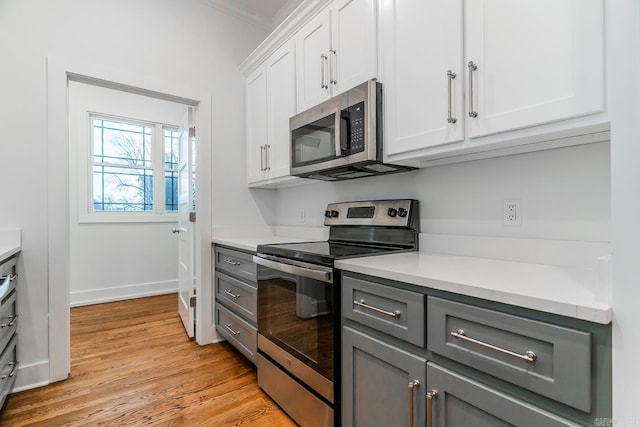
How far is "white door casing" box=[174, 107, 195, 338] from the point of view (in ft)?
8.62

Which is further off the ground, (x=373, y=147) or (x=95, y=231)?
(x=373, y=147)

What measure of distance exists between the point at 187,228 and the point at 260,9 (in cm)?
203

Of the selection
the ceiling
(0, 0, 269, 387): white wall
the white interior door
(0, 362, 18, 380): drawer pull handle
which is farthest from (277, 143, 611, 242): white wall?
(0, 362, 18, 380): drawer pull handle

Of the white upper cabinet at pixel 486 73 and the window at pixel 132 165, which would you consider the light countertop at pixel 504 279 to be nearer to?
the white upper cabinet at pixel 486 73

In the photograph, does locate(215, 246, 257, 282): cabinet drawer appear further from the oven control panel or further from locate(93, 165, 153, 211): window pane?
locate(93, 165, 153, 211): window pane

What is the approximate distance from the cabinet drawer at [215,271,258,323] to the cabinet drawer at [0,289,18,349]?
1194mm

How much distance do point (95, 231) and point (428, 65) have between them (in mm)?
4101

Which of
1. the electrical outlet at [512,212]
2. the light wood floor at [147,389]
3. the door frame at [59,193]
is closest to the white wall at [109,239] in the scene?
the light wood floor at [147,389]

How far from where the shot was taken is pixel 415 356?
1037mm

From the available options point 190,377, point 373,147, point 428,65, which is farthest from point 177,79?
point 190,377

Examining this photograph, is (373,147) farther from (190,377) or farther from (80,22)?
(80,22)

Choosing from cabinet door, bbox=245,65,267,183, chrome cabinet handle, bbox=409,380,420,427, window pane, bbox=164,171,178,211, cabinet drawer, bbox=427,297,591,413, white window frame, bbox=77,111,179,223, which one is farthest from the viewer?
window pane, bbox=164,171,178,211

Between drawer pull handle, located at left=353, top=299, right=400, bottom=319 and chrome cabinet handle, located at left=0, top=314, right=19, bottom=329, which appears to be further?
chrome cabinet handle, located at left=0, top=314, right=19, bottom=329

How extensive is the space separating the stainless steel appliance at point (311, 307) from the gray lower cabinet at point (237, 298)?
16 centimetres
